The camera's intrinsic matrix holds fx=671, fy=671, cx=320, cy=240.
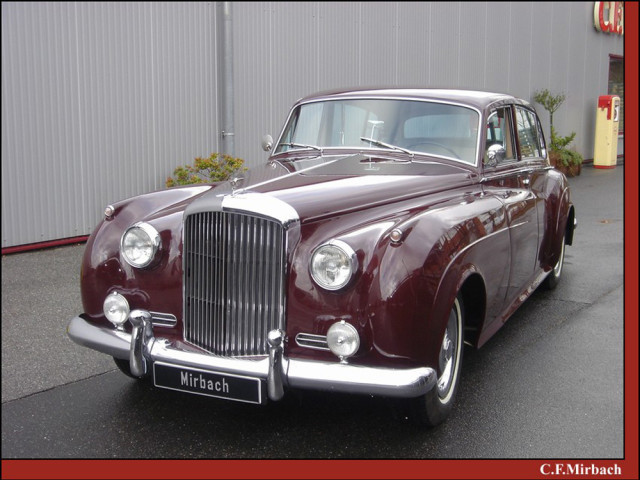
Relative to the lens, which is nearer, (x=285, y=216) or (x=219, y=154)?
(x=285, y=216)

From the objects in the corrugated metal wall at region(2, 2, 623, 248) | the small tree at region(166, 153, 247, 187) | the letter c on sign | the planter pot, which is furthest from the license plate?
the letter c on sign

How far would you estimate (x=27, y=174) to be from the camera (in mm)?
7160

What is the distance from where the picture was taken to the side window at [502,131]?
4508 millimetres

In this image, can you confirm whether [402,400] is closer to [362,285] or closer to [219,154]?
[362,285]

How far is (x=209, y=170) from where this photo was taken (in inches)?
345

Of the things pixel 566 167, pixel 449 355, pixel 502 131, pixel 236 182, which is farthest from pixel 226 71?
pixel 566 167

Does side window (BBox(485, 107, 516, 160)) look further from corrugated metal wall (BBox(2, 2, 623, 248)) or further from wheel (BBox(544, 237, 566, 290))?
wheel (BBox(544, 237, 566, 290))

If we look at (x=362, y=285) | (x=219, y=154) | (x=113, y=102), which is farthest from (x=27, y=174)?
(x=362, y=285)

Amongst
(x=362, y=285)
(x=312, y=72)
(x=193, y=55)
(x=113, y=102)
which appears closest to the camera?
(x=362, y=285)

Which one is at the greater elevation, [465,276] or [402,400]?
[465,276]

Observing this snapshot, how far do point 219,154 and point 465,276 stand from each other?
20.6 feet

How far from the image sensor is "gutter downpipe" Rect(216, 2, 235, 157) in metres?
8.75

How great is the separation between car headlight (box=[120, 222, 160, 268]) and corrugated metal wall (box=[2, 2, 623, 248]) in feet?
10.6

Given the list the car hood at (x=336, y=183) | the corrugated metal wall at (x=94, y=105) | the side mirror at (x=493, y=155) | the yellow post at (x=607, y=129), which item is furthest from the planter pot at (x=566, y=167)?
the car hood at (x=336, y=183)
